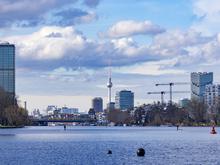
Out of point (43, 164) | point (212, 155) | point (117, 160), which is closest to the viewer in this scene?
point (43, 164)

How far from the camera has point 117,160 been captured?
8950 centimetres

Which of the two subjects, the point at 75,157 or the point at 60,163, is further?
the point at 75,157

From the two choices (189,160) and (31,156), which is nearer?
(189,160)

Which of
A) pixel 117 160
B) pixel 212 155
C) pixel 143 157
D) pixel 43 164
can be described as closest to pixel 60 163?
pixel 43 164

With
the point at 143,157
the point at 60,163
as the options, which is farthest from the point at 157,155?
the point at 60,163

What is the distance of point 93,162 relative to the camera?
87.0 meters

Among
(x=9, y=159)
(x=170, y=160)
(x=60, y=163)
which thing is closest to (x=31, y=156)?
(x=9, y=159)

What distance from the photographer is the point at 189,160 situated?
283 feet

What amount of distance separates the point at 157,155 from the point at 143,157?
4.15m

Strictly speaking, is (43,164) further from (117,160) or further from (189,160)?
(189,160)

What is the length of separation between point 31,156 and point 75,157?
6.79 meters

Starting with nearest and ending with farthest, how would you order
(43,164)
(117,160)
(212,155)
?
(43,164) → (117,160) → (212,155)

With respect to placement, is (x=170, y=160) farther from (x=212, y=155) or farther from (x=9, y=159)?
(x=9, y=159)

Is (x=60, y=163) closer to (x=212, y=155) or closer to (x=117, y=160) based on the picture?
(x=117, y=160)
